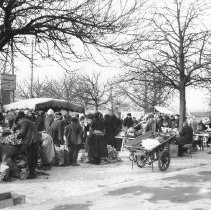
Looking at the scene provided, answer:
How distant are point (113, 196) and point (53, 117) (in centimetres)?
892

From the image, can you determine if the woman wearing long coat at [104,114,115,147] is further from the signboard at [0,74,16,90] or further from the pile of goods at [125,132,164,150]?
the signboard at [0,74,16,90]

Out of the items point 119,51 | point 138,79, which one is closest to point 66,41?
point 119,51

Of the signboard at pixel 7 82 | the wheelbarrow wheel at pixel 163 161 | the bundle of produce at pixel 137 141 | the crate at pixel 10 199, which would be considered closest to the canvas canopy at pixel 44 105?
the bundle of produce at pixel 137 141

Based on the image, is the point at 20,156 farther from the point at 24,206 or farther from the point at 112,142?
the point at 112,142

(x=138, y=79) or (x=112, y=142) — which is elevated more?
(x=138, y=79)

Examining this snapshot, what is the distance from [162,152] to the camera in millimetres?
12570

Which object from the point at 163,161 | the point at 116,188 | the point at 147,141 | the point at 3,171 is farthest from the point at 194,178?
the point at 3,171

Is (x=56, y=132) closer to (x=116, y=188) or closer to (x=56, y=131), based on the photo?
(x=56, y=131)

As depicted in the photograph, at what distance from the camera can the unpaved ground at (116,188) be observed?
7820 millimetres

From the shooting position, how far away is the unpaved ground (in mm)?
7820

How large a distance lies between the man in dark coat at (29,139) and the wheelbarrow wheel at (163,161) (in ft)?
12.1

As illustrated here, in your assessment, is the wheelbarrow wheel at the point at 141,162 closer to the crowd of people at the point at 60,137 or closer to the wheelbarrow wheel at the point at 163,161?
the wheelbarrow wheel at the point at 163,161

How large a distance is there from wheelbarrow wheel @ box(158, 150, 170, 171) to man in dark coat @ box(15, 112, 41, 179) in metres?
3.70

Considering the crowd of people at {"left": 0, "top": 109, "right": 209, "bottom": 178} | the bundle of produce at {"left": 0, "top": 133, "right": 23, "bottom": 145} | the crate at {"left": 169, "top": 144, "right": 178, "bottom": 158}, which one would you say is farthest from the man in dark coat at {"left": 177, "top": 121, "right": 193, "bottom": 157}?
the bundle of produce at {"left": 0, "top": 133, "right": 23, "bottom": 145}
